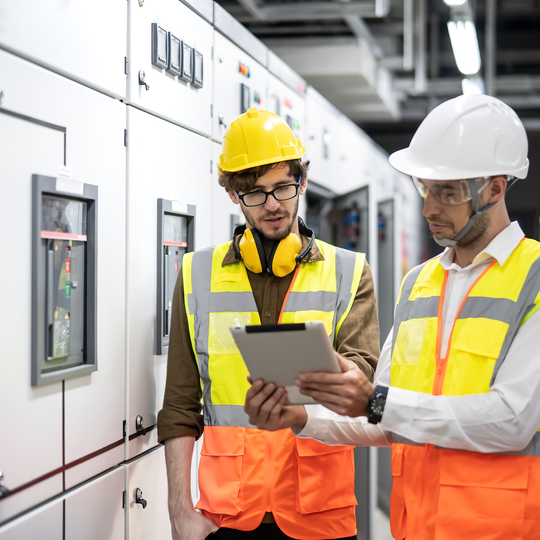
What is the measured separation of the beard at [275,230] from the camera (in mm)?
1930

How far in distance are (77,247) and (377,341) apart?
95 centimetres

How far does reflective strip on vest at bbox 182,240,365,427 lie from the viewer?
1.86 m

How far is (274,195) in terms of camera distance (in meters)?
1.95

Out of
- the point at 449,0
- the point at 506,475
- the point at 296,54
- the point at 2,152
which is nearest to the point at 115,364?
the point at 2,152

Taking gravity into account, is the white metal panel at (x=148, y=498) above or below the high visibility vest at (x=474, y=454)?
below

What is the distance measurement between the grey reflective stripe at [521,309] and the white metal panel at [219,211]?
158 centimetres

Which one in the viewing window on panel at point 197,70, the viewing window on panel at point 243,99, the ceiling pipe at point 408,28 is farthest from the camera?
the ceiling pipe at point 408,28

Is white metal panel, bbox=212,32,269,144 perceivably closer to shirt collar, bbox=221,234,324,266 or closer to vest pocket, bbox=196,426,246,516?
shirt collar, bbox=221,234,324,266

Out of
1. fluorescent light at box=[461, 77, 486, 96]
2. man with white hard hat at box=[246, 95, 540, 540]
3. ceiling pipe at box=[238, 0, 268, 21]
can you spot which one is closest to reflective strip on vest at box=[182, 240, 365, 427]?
man with white hard hat at box=[246, 95, 540, 540]

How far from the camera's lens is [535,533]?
4.65ft

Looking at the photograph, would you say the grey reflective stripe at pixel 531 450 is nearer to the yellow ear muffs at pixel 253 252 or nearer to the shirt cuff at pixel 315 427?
the shirt cuff at pixel 315 427

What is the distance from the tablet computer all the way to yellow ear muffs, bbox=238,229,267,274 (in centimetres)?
49

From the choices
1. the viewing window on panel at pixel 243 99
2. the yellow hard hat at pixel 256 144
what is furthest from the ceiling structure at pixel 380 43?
the yellow hard hat at pixel 256 144

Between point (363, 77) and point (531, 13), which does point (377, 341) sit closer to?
point (363, 77)
